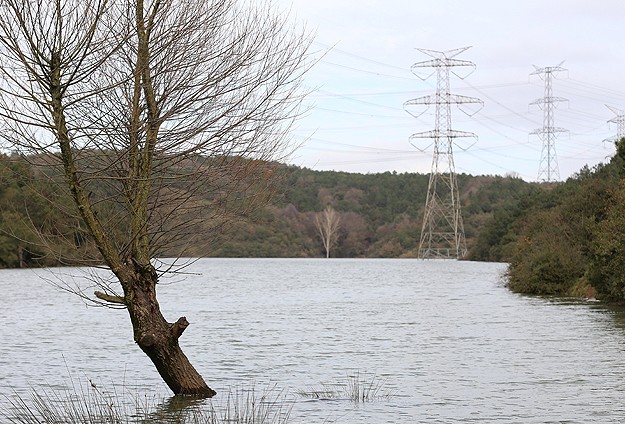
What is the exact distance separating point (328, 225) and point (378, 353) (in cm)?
12858

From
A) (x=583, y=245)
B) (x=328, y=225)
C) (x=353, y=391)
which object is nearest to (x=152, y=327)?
(x=353, y=391)

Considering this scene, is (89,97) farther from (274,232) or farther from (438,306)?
(274,232)

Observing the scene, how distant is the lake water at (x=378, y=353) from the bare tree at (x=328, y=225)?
334 feet

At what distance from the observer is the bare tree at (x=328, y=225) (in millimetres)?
155200

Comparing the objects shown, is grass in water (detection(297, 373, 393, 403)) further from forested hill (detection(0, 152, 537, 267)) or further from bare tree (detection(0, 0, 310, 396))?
forested hill (detection(0, 152, 537, 267))

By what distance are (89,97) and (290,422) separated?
596cm

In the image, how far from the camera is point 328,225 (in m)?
156

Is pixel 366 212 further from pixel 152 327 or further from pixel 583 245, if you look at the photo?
pixel 152 327

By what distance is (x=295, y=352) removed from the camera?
2784cm

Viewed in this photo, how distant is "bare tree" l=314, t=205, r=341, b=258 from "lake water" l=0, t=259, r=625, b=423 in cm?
10168

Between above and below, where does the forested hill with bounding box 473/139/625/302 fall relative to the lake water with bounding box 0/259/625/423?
above

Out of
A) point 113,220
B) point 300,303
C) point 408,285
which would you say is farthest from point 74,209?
point 408,285

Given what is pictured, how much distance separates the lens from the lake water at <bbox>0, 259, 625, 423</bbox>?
18.2 m

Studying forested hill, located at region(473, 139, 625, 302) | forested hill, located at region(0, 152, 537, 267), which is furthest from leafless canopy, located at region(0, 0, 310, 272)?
forested hill, located at region(0, 152, 537, 267)
